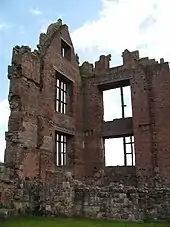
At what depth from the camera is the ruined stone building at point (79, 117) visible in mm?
14656

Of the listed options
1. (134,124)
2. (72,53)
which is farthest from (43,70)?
(134,124)

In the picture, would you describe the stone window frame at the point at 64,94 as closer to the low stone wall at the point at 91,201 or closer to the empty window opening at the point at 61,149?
the empty window opening at the point at 61,149

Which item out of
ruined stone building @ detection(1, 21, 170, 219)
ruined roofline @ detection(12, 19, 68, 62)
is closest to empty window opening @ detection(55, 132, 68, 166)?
ruined stone building @ detection(1, 21, 170, 219)

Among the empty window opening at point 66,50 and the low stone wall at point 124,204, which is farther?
the empty window opening at point 66,50

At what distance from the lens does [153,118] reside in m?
17.5

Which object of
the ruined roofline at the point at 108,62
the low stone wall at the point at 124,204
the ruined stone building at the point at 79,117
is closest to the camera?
the low stone wall at the point at 124,204

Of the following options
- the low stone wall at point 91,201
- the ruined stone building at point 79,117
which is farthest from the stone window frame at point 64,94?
the low stone wall at point 91,201

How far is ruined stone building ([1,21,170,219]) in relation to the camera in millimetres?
14656

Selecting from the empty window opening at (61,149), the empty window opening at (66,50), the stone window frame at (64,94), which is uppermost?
the empty window opening at (66,50)

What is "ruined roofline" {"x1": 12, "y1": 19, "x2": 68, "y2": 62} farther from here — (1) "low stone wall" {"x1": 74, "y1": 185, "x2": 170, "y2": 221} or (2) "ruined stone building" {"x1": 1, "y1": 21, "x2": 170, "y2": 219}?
(1) "low stone wall" {"x1": 74, "y1": 185, "x2": 170, "y2": 221}

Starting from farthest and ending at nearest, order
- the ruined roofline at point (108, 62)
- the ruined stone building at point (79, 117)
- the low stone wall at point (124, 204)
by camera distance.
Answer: the ruined roofline at point (108, 62), the ruined stone building at point (79, 117), the low stone wall at point (124, 204)

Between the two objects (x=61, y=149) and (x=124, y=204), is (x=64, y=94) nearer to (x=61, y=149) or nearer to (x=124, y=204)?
(x=61, y=149)

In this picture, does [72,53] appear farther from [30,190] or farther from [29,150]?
[30,190]

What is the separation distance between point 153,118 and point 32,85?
695 cm
